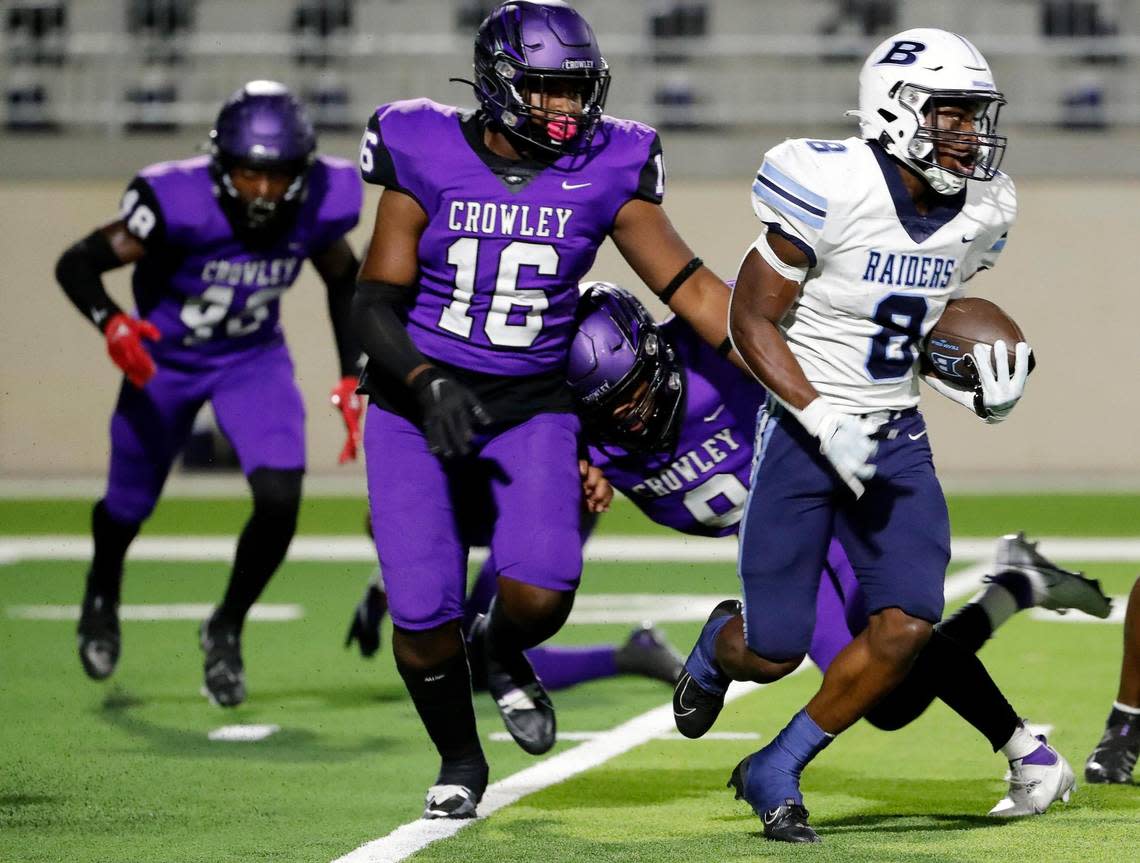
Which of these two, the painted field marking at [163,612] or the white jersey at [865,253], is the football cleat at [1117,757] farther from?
the painted field marking at [163,612]

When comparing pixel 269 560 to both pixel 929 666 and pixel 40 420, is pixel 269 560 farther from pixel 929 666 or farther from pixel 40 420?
pixel 40 420

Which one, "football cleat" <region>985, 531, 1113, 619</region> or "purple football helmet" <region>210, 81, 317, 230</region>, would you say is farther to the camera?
"purple football helmet" <region>210, 81, 317, 230</region>

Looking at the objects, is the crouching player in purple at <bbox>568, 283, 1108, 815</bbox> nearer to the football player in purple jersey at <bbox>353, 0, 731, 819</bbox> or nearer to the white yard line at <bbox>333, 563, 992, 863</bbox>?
the football player in purple jersey at <bbox>353, 0, 731, 819</bbox>

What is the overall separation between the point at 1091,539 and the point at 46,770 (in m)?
6.61

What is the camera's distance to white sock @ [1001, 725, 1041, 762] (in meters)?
4.22

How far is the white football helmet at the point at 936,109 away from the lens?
3959 mm

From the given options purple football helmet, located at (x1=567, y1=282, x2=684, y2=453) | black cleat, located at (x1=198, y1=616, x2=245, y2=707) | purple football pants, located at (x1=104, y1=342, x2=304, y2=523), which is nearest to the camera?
purple football helmet, located at (x1=567, y1=282, x2=684, y2=453)

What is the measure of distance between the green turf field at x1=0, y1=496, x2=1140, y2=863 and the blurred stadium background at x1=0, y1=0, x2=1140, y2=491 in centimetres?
660

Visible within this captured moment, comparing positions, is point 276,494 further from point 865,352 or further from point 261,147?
point 865,352

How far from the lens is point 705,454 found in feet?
15.4

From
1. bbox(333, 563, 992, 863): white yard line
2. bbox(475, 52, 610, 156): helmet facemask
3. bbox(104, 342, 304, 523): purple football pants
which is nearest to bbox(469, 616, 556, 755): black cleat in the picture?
bbox(333, 563, 992, 863): white yard line

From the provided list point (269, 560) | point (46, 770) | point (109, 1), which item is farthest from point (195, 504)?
point (46, 770)

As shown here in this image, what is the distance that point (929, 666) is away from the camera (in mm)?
4262

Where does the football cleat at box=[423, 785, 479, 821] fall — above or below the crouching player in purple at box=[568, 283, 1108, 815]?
below
